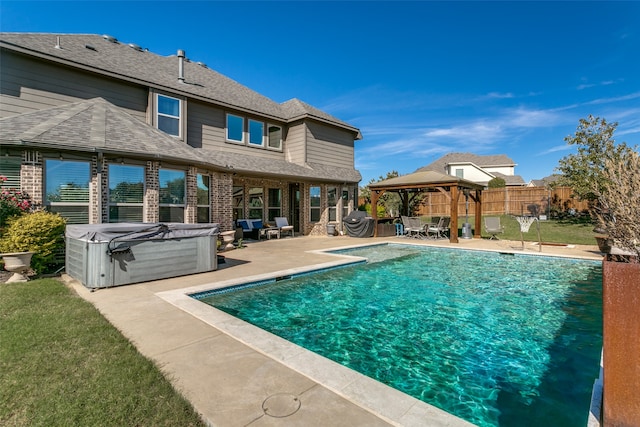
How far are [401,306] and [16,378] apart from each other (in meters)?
4.86

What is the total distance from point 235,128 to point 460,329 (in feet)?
39.8

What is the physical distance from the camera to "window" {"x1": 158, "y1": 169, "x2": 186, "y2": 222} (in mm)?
9289

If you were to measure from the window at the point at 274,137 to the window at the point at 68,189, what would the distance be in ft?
27.4

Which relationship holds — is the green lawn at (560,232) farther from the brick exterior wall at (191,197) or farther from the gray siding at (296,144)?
the brick exterior wall at (191,197)

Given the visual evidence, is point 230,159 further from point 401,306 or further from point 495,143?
point 495,143

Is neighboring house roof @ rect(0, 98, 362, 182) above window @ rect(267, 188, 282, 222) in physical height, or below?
above

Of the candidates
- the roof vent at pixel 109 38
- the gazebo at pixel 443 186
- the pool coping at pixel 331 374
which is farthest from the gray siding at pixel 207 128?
the pool coping at pixel 331 374

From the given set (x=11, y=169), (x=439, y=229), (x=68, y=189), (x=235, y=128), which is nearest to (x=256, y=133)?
(x=235, y=128)

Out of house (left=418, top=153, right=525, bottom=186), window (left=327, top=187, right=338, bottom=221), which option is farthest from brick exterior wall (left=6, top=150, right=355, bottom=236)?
house (left=418, top=153, right=525, bottom=186)

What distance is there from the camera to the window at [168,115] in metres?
11.0

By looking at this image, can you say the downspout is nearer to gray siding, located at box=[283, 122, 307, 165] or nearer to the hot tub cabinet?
gray siding, located at box=[283, 122, 307, 165]

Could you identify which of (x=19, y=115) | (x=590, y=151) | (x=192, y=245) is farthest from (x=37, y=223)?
(x=590, y=151)

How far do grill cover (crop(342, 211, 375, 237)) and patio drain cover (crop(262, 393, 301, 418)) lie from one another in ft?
42.3

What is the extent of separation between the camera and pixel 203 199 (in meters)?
10.9
